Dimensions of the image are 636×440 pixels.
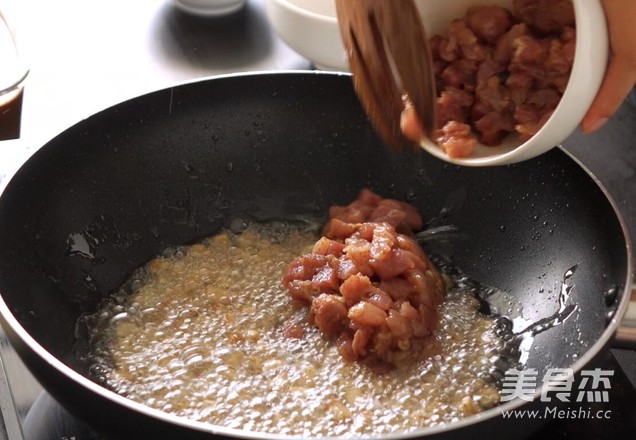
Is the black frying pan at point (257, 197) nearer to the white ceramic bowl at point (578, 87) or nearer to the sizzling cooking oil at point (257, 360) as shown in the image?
the sizzling cooking oil at point (257, 360)

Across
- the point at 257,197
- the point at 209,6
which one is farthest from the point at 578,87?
Answer: the point at 209,6

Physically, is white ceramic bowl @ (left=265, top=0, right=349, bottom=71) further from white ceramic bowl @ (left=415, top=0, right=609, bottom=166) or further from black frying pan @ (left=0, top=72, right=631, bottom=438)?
white ceramic bowl @ (left=415, top=0, right=609, bottom=166)

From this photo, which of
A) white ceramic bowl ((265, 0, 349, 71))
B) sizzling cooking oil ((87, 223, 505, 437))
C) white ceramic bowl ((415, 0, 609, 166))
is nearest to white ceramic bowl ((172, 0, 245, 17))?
white ceramic bowl ((265, 0, 349, 71))

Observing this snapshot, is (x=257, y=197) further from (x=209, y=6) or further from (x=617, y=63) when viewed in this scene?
(x=209, y=6)

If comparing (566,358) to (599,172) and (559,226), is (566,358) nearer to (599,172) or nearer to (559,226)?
(559,226)

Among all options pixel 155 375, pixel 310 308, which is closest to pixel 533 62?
pixel 310 308

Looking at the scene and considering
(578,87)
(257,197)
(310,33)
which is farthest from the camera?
(310,33)
